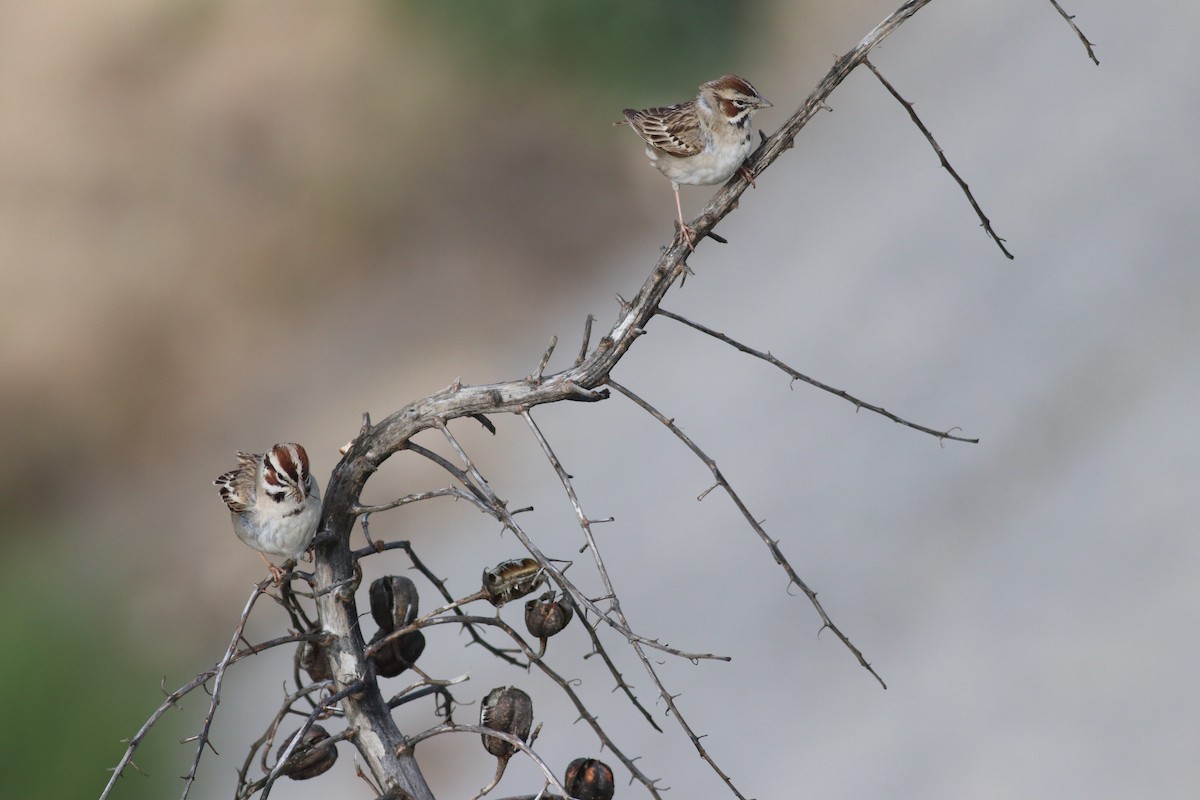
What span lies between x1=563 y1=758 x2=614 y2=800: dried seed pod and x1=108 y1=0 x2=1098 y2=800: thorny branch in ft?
0.31

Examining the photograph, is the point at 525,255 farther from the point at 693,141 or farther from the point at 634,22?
the point at 693,141

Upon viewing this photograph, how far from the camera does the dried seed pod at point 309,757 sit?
1785 mm

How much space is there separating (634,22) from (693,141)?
21.6 ft

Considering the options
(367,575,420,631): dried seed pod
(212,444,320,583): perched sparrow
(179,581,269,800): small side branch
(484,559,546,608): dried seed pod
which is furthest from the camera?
(212,444,320,583): perched sparrow

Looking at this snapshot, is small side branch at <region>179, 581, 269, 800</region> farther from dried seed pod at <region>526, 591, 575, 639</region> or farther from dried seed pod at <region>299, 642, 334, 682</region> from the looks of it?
dried seed pod at <region>526, 591, 575, 639</region>

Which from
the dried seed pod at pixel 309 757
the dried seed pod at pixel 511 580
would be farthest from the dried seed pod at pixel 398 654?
the dried seed pod at pixel 511 580

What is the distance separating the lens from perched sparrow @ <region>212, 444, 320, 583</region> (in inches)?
82.3

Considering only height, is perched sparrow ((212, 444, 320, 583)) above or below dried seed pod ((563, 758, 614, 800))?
above

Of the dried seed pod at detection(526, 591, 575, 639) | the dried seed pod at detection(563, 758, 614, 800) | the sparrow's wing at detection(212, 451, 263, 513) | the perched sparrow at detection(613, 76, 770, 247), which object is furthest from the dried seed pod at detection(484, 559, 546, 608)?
the perched sparrow at detection(613, 76, 770, 247)

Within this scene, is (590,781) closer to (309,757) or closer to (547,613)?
(547,613)

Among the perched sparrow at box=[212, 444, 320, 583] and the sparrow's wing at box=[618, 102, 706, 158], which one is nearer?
the perched sparrow at box=[212, 444, 320, 583]

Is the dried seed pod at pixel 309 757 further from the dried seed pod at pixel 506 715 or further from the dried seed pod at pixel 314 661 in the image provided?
the dried seed pod at pixel 506 715

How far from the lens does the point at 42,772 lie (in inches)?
205

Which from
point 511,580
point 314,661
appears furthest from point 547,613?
point 314,661
